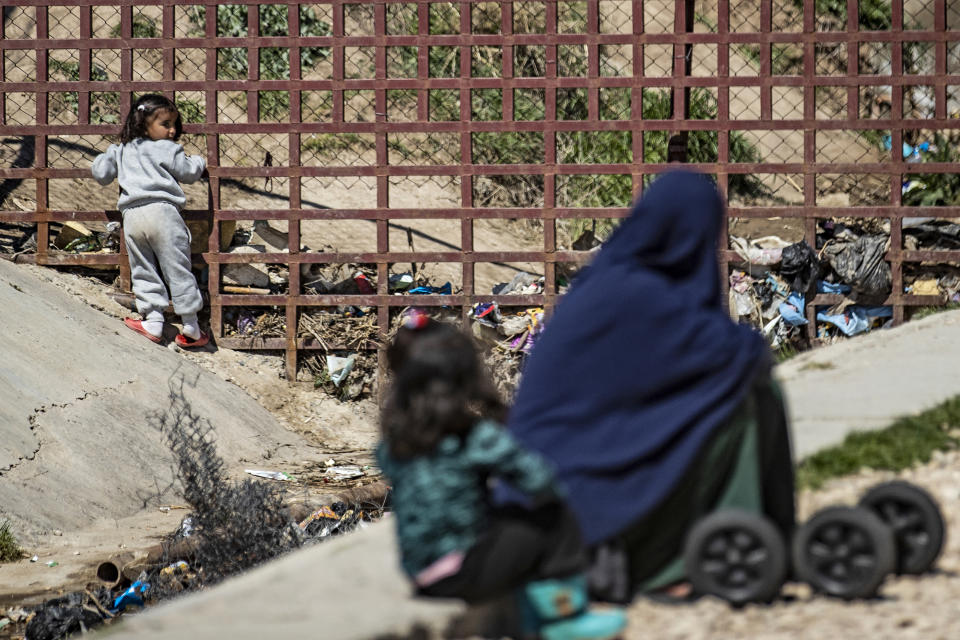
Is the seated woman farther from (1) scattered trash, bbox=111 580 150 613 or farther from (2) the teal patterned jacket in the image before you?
(1) scattered trash, bbox=111 580 150 613

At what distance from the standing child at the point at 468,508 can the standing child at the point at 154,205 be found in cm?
507

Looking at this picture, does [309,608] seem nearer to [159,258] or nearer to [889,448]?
[889,448]

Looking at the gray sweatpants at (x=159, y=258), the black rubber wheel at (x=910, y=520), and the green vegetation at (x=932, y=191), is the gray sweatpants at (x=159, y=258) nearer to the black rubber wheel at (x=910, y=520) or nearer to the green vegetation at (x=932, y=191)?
the green vegetation at (x=932, y=191)

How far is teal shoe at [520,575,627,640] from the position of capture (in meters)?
2.58

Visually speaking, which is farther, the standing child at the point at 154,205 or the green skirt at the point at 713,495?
the standing child at the point at 154,205

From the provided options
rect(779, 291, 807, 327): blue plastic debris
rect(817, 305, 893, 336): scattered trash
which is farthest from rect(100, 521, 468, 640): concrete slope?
rect(817, 305, 893, 336): scattered trash

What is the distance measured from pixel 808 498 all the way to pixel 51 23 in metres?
10.9

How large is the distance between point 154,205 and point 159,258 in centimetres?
39

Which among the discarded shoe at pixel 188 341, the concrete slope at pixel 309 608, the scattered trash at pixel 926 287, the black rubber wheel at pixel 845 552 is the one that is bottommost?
the concrete slope at pixel 309 608

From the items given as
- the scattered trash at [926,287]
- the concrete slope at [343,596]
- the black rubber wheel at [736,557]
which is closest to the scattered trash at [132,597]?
the concrete slope at [343,596]

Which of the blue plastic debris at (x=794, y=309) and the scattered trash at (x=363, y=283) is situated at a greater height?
the scattered trash at (x=363, y=283)

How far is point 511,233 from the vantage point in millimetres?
11039

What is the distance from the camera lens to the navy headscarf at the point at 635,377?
2807 mm

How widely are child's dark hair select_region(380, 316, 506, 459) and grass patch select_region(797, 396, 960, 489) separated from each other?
1549 millimetres
